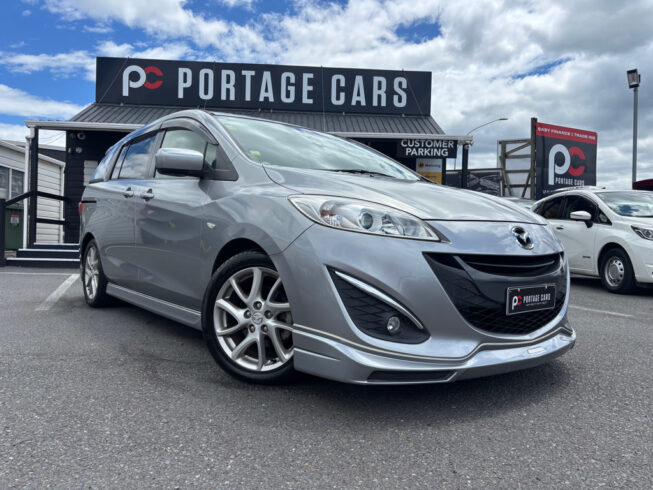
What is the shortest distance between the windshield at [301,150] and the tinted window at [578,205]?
489 cm

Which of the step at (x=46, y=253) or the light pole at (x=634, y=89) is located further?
the light pole at (x=634, y=89)

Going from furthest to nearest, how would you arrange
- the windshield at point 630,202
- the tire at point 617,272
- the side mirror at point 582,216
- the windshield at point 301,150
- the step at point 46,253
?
1. the step at point 46,253
2. the side mirror at point 582,216
3. the windshield at point 630,202
4. the tire at point 617,272
5. the windshield at point 301,150

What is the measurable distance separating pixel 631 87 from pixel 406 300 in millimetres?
18140

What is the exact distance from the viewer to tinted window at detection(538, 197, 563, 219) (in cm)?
827

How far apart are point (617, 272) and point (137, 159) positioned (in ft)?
20.1

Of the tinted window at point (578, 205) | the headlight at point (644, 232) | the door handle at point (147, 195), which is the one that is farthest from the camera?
the tinted window at point (578, 205)

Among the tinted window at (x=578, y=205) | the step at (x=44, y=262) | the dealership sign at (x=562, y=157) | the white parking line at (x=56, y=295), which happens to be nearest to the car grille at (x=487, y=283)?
the white parking line at (x=56, y=295)

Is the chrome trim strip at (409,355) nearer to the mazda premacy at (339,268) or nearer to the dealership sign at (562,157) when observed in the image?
the mazda premacy at (339,268)

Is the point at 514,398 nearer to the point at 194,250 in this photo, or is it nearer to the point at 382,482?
the point at 382,482

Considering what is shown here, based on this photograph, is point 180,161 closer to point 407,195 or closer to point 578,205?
point 407,195

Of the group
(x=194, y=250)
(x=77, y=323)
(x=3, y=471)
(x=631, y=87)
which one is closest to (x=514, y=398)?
(x=194, y=250)

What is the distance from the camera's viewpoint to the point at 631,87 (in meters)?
16.8

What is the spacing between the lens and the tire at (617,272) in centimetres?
678

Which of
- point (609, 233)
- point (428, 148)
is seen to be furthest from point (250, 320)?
point (428, 148)
